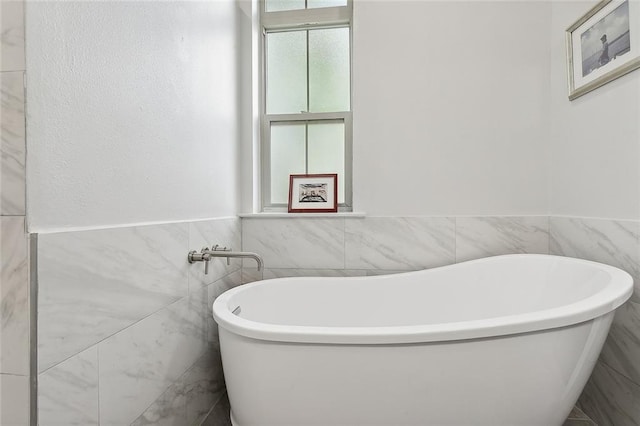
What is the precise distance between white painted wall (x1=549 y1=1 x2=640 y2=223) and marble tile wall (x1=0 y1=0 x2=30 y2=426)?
1.84 metres

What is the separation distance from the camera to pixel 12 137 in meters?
0.68

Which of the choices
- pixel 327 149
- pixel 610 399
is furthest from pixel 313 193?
pixel 610 399

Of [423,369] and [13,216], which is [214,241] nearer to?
[13,216]

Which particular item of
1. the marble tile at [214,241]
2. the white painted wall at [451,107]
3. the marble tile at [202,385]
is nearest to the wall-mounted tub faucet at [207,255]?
the marble tile at [214,241]

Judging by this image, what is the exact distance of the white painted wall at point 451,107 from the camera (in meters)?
1.82

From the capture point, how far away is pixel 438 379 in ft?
3.03

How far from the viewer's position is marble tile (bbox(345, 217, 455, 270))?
186cm

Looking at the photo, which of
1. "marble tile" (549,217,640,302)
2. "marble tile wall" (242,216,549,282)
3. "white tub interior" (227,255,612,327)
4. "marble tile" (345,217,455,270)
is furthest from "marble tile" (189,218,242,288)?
"marble tile" (549,217,640,302)

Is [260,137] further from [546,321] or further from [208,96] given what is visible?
[546,321]

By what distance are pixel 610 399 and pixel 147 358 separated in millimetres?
1779

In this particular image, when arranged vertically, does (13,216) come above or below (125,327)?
above

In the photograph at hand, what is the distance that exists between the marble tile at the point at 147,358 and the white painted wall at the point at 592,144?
1.73 meters

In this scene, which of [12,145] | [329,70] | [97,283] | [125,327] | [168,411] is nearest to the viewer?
[12,145]

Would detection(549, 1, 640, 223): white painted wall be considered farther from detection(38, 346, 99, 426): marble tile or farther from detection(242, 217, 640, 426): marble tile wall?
detection(38, 346, 99, 426): marble tile
